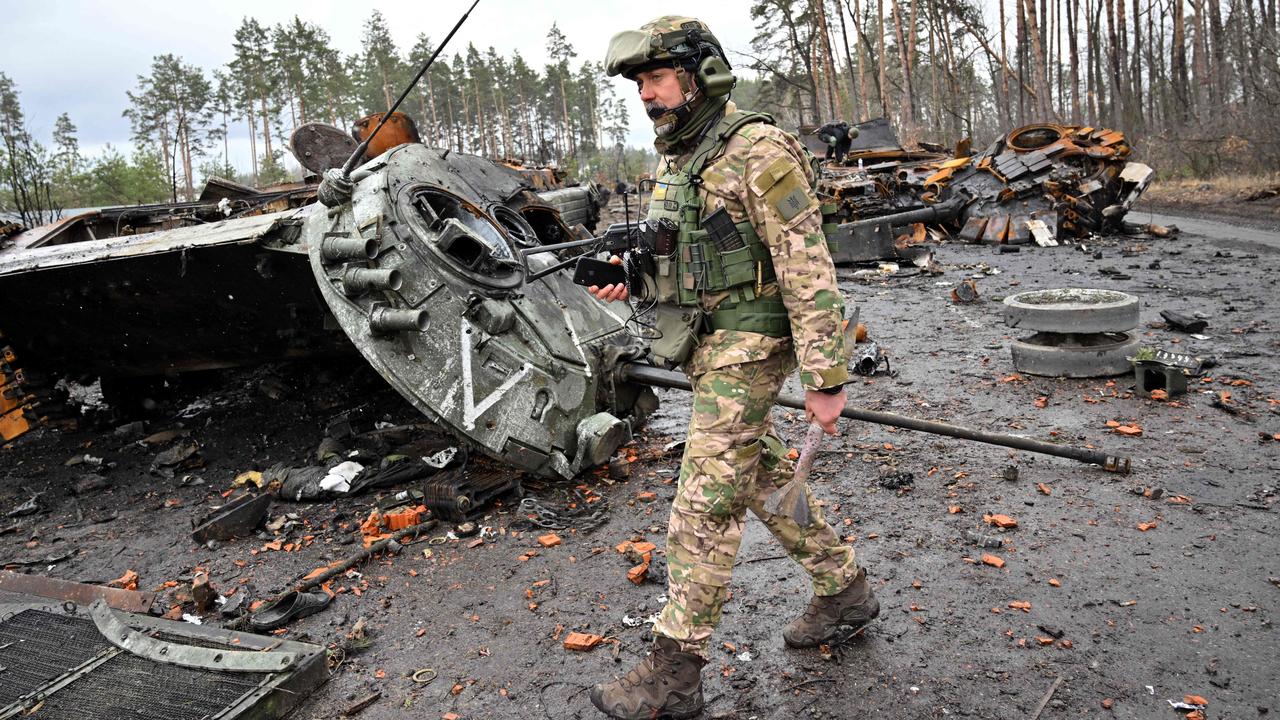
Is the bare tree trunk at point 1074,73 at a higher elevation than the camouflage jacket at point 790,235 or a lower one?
higher

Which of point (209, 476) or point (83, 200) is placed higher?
point (83, 200)

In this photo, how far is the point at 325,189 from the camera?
530 centimetres

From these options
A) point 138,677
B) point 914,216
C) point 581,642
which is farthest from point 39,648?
point 914,216

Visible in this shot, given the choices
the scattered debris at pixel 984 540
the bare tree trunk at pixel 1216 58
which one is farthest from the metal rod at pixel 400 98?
the bare tree trunk at pixel 1216 58

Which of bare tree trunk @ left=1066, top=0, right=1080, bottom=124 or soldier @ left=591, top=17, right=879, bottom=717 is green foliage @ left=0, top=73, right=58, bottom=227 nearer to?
soldier @ left=591, top=17, right=879, bottom=717

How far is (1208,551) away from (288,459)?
232 inches

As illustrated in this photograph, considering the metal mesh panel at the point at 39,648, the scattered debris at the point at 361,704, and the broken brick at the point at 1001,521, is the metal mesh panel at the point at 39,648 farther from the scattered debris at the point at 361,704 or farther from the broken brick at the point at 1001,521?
the broken brick at the point at 1001,521

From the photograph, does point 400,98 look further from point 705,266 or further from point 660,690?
point 660,690

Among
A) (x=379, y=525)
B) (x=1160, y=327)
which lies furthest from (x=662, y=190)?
(x=1160, y=327)

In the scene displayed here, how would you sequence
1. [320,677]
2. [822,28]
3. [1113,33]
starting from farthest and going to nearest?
[822,28]
[1113,33]
[320,677]

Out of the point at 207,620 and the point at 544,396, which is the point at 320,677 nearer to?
the point at 207,620

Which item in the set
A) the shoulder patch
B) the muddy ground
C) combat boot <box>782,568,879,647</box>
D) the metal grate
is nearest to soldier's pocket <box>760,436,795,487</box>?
combat boot <box>782,568,879,647</box>

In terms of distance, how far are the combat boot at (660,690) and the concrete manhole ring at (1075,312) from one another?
4.79 metres

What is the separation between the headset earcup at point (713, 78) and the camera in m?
2.69
